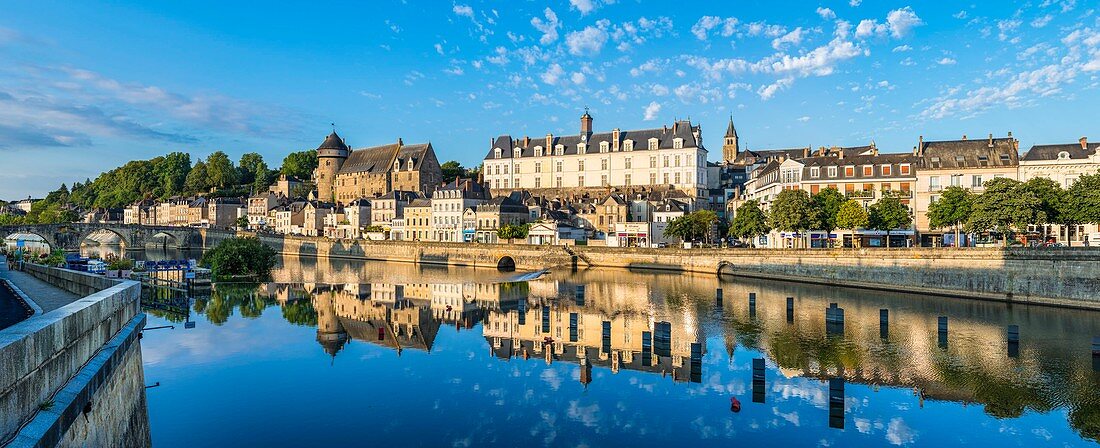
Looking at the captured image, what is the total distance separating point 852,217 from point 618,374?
34.8 m

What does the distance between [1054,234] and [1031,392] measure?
3617 cm

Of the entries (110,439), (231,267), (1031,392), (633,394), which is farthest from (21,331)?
(231,267)

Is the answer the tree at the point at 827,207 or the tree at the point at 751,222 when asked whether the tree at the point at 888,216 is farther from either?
the tree at the point at 751,222

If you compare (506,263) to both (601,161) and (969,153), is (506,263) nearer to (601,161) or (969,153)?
(601,161)

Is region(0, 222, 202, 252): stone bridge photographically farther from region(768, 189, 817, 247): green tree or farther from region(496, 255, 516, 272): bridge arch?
region(768, 189, 817, 247): green tree

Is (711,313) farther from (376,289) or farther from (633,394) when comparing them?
(376,289)

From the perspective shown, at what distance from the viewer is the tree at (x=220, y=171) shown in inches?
5379

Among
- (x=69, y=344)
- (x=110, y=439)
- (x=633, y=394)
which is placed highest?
(x=69, y=344)

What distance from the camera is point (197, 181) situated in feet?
447

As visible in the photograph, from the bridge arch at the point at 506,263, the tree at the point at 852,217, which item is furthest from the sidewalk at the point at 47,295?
the tree at the point at 852,217

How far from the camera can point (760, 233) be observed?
193 feet

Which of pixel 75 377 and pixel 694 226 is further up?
pixel 694 226

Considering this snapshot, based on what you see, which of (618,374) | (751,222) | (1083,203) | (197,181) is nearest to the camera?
(618,374)

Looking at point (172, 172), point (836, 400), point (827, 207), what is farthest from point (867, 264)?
point (172, 172)
